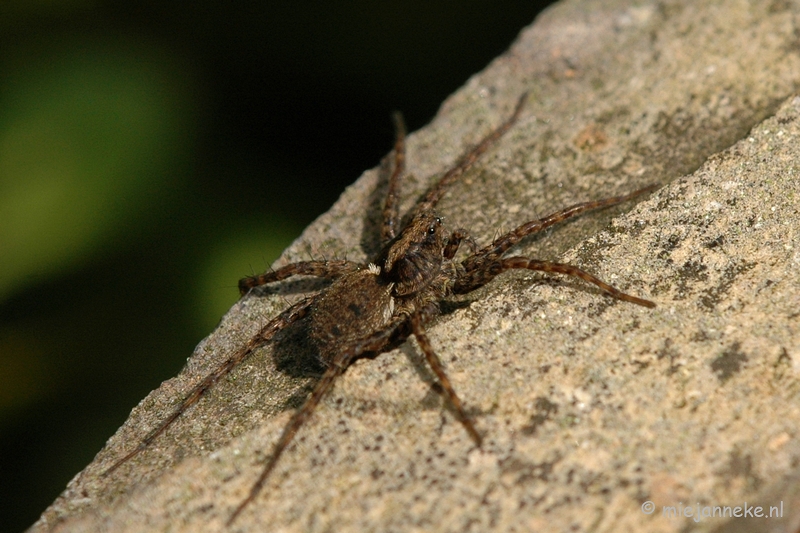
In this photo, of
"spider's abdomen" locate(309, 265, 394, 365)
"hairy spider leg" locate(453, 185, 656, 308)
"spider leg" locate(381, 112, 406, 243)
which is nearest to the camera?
"spider's abdomen" locate(309, 265, 394, 365)

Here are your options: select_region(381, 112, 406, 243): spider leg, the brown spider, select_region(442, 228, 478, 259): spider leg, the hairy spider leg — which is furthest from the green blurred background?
the hairy spider leg

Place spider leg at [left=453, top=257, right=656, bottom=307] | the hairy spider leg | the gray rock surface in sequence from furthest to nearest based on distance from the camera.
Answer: the hairy spider leg → spider leg at [left=453, top=257, right=656, bottom=307] → the gray rock surface

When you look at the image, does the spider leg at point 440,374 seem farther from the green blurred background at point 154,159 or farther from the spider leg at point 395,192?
the green blurred background at point 154,159

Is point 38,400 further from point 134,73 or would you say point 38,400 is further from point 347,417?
point 347,417

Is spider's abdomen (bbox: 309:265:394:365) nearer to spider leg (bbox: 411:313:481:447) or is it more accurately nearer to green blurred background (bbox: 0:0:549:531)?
spider leg (bbox: 411:313:481:447)

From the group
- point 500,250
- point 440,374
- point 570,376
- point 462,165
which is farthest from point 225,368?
point 462,165

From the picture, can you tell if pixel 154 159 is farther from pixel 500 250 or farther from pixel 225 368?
pixel 500 250
